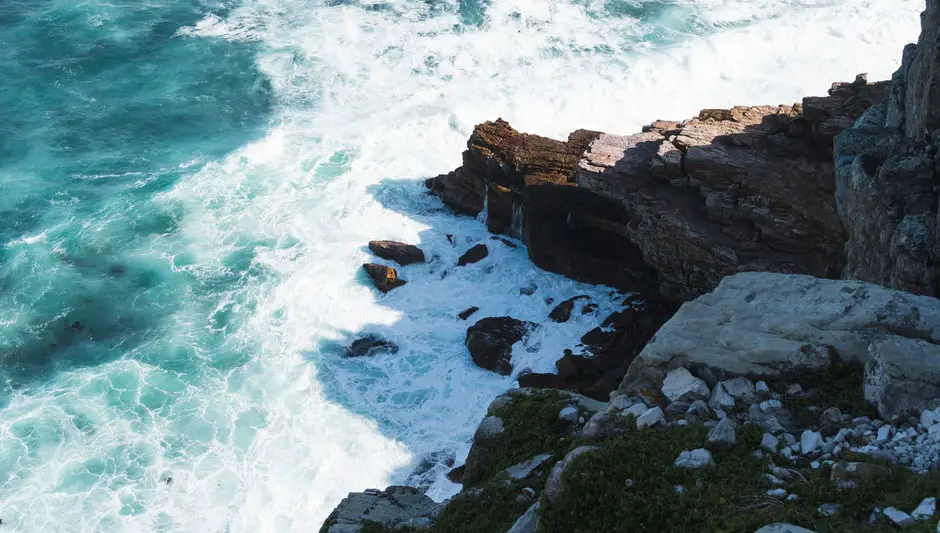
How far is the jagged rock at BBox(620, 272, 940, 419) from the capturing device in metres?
10.5

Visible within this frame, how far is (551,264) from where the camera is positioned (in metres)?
29.7

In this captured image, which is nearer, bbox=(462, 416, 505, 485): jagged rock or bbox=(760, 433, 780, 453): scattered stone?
bbox=(760, 433, 780, 453): scattered stone

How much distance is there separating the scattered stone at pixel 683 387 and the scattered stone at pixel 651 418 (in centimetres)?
50

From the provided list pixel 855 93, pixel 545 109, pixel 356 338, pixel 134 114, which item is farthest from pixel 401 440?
pixel 134 114

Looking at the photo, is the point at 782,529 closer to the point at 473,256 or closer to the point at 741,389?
the point at 741,389

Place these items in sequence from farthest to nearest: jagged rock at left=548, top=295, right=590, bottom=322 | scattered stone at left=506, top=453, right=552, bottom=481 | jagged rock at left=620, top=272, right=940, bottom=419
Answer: jagged rock at left=548, top=295, right=590, bottom=322 → scattered stone at left=506, top=453, right=552, bottom=481 → jagged rock at left=620, top=272, right=940, bottom=419

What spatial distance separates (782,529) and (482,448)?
567 centimetres

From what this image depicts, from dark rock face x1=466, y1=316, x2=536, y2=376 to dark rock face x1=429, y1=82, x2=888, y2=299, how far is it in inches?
126

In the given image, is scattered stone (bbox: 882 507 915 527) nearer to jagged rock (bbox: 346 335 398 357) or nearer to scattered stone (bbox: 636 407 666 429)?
scattered stone (bbox: 636 407 666 429)

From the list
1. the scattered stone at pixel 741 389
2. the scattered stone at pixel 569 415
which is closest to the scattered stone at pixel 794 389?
the scattered stone at pixel 741 389

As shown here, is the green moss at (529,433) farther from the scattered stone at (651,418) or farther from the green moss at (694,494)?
the green moss at (694,494)

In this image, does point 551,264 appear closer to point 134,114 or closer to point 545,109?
point 545,109

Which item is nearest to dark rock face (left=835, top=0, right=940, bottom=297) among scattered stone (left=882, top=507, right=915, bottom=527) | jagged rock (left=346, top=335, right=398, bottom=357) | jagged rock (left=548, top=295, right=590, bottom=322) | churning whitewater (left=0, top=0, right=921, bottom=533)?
scattered stone (left=882, top=507, right=915, bottom=527)

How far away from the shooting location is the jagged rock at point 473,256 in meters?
30.6
